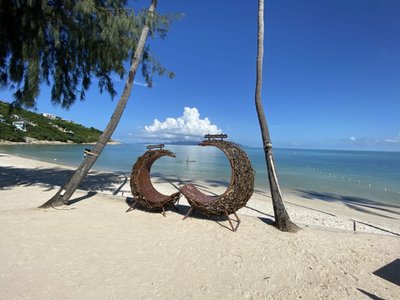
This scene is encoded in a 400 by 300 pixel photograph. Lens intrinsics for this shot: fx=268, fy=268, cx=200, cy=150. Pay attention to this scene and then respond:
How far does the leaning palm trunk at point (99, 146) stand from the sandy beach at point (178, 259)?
0.33 meters

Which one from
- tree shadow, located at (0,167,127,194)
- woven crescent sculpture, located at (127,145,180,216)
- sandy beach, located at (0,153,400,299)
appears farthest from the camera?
tree shadow, located at (0,167,127,194)

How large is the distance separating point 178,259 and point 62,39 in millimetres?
6596

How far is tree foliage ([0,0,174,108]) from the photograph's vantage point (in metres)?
6.52

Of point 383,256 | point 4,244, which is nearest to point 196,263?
point 4,244

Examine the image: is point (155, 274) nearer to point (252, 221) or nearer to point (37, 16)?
point (252, 221)

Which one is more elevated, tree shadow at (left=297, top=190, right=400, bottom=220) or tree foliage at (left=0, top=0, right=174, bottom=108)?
tree foliage at (left=0, top=0, right=174, bottom=108)

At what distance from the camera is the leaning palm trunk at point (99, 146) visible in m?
6.52

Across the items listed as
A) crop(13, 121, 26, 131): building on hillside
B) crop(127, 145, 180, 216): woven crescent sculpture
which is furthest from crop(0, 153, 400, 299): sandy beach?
crop(13, 121, 26, 131): building on hillside

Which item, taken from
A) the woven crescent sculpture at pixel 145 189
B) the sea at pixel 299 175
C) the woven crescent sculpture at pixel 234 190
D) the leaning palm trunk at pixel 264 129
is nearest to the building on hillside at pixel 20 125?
the sea at pixel 299 175

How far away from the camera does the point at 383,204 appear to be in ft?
40.5

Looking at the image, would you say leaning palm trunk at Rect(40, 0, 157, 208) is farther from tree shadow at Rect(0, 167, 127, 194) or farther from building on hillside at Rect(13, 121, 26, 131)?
building on hillside at Rect(13, 121, 26, 131)

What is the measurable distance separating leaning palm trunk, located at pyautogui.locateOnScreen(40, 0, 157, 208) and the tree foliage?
57cm

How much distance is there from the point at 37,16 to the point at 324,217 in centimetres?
934

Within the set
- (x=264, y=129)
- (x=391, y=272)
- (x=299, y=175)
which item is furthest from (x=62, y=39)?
(x=299, y=175)
